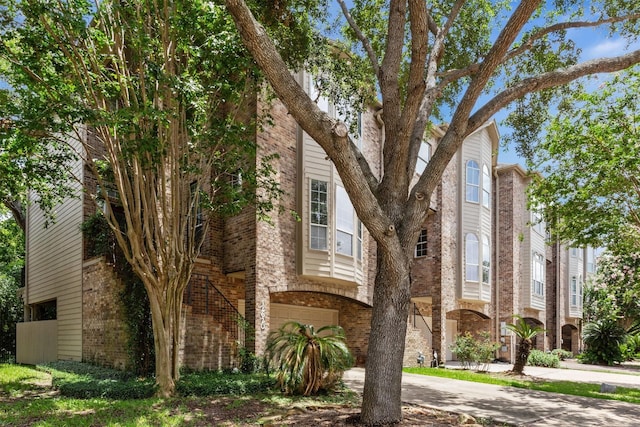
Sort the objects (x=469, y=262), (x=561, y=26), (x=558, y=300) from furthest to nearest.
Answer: (x=558, y=300) → (x=469, y=262) → (x=561, y=26)

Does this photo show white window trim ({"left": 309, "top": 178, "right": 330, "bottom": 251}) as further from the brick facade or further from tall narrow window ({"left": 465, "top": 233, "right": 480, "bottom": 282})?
tall narrow window ({"left": 465, "top": 233, "right": 480, "bottom": 282})

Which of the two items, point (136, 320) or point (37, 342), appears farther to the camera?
point (37, 342)

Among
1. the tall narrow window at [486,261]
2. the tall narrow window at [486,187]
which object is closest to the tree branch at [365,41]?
the tall narrow window at [486,187]

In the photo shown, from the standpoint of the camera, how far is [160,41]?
9.38 metres

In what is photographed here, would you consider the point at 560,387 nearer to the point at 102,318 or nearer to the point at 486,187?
the point at 486,187

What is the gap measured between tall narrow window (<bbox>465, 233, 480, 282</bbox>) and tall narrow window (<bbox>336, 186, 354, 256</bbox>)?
7929mm

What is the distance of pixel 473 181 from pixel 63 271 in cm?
1678

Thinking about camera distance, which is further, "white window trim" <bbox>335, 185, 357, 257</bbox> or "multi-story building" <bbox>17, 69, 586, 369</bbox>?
"white window trim" <bbox>335, 185, 357, 257</bbox>

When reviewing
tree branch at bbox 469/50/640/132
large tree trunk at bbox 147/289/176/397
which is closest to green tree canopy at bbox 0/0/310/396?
large tree trunk at bbox 147/289/176/397

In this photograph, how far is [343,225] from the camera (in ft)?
48.6

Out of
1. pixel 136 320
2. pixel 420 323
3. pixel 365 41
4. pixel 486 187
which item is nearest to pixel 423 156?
pixel 486 187

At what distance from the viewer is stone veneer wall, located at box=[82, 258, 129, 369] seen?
1246cm

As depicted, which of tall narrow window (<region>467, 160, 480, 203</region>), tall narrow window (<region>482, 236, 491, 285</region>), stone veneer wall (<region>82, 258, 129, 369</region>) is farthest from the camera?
tall narrow window (<region>482, 236, 491, 285</region>)

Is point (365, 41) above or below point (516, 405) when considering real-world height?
above
